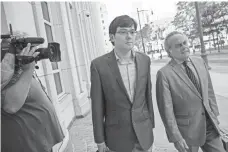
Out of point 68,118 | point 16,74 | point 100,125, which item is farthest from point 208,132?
point 68,118

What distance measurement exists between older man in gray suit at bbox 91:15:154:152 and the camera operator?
53 cm

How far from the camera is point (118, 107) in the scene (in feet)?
7.14

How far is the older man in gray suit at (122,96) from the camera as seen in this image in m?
2.16

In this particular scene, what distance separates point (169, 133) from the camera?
88.5 inches

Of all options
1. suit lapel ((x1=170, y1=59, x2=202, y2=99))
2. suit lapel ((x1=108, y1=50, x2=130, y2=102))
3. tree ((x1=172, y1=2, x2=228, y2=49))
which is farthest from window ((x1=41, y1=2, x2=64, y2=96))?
tree ((x1=172, y1=2, x2=228, y2=49))

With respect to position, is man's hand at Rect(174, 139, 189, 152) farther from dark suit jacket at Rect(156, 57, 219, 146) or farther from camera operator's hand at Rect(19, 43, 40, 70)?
camera operator's hand at Rect(19, 43, 40, 70)

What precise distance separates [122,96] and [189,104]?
662mm

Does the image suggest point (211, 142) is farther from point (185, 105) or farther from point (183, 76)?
point (183, 76)

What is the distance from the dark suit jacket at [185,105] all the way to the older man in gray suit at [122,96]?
0.17m

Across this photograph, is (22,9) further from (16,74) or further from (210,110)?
(210,110)

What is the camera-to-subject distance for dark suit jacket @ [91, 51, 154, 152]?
2160 mm

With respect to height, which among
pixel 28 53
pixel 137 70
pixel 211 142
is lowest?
pixel 211 142

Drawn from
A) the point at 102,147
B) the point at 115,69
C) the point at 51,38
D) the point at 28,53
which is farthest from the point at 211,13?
the point at 28,53

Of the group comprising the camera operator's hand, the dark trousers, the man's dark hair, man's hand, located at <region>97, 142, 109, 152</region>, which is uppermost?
the man's dark hair
